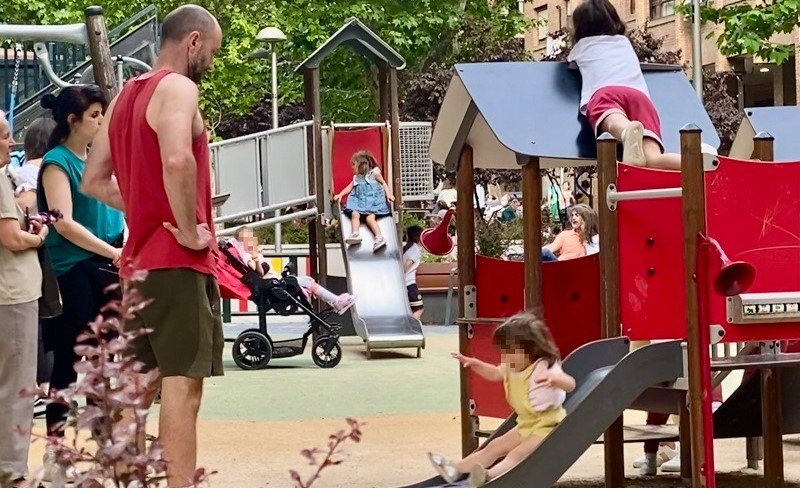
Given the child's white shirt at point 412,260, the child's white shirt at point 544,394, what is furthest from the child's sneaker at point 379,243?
the child's white shirt at point 544,394

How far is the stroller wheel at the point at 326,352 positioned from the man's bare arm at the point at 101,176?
26.7ft

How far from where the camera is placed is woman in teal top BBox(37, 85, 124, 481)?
685 centimetres

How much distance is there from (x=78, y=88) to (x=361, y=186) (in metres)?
10.1

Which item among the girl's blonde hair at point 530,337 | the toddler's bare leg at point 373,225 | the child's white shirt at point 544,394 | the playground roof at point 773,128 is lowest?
the child's white shirt at point 544,394

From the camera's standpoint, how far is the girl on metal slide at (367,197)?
16672mm

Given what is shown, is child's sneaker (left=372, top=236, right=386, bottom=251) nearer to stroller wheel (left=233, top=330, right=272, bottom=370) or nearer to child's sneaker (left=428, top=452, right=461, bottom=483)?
stroller wheel (left=233, top=330, right=272, bottom=370)

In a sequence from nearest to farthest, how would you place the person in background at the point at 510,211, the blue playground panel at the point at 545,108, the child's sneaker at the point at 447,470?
the child's sneaker at the point at 447,470
the blue playground panel at the point at 545,108
the person in background at the point at 510,211

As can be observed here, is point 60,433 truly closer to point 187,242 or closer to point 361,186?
point 187,242

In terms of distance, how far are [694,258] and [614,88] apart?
1528 mm

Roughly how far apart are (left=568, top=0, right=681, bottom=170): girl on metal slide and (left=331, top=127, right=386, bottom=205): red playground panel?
A: 11.8 m

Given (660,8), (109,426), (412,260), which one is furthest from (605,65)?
(660,8)

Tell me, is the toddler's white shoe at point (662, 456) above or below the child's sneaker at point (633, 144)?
below

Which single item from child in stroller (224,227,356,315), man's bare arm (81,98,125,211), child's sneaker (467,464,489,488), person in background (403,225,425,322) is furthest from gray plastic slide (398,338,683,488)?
person in background (403,225,425,322)

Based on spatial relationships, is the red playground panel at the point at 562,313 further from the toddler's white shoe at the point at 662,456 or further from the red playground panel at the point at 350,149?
the red playground panel at the point at 350,149
